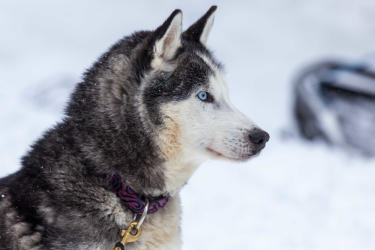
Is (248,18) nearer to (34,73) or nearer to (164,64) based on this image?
(34,73)

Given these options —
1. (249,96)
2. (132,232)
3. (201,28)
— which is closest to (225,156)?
(132,232)

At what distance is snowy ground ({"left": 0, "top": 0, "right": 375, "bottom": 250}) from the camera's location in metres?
5.38

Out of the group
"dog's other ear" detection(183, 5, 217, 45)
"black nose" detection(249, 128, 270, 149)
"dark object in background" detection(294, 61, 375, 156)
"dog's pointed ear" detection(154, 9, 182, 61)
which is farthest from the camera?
"dark object in background" detection(294, 61, 375, 156)

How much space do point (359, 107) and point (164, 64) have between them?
7.54m

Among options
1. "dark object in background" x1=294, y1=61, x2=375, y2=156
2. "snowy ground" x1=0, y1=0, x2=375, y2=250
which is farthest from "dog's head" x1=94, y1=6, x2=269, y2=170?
"dark object in background" x1=294, y1=61, x2=375, y2=156

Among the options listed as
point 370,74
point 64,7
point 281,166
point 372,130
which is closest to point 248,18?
point 64,7

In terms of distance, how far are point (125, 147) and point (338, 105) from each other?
7541mm

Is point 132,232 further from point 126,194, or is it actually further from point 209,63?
point 209,63

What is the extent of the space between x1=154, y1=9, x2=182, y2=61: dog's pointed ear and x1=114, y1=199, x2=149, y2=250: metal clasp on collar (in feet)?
2.97

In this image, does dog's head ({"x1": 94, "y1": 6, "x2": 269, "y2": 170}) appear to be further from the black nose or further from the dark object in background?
the dark object in background

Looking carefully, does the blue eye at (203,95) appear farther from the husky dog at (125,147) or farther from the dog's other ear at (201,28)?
the dog's other ear at (201,28)

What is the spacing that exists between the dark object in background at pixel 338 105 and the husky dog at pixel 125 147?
242 inches

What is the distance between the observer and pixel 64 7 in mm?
16172

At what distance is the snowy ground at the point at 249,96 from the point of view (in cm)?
538
